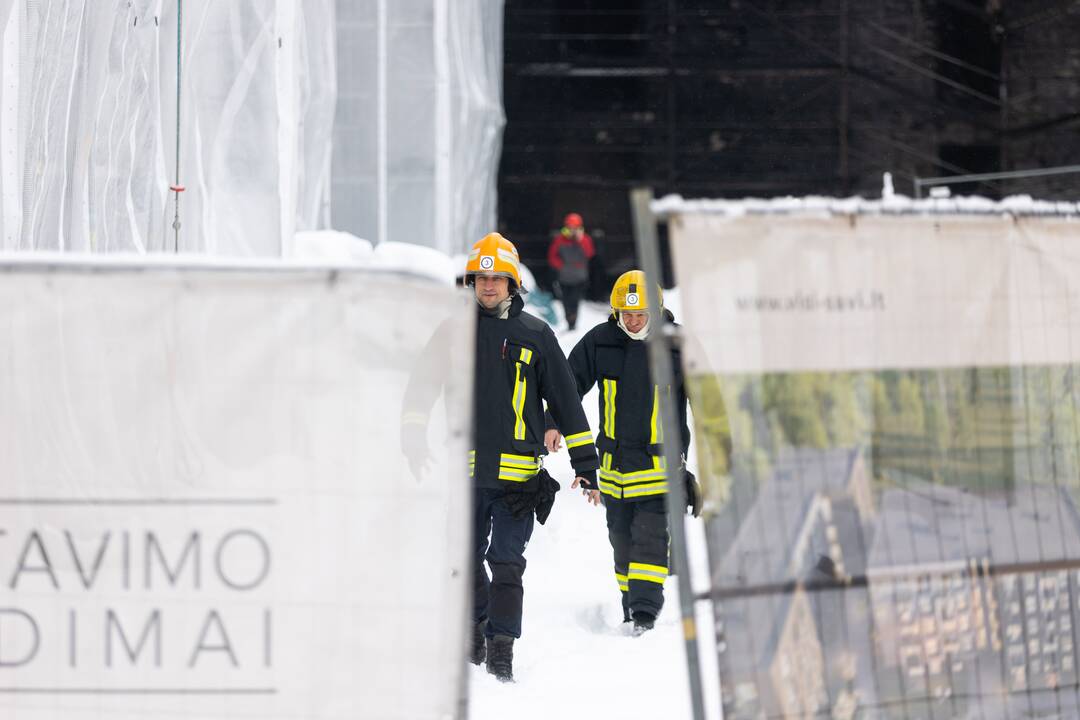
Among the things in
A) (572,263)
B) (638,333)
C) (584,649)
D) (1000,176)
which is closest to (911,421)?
(584,649)

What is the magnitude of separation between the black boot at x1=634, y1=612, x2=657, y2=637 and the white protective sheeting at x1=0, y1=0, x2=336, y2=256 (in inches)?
139

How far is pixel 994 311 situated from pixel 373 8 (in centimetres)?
1135

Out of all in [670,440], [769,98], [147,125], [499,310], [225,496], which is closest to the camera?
[225,496]

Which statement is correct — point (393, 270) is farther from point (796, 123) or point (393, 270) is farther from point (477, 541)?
point (796, 123)

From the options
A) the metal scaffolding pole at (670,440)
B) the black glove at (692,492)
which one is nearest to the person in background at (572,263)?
the black glove at (692,492)

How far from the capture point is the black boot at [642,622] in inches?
281

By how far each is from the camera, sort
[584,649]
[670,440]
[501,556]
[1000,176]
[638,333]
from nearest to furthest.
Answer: [670,440] → [501,556] → [584,649] → [638,333] → [1000,176]

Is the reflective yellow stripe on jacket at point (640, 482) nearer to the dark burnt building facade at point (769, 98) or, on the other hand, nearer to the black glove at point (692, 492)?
the black glove at point (692, 492)

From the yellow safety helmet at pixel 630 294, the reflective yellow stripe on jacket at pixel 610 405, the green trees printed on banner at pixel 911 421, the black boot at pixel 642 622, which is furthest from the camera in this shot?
the reflective yellow stripe on jacket at pixel 610 405

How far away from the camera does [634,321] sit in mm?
7398

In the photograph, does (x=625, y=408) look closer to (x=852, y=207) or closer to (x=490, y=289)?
(x=490, y=289)

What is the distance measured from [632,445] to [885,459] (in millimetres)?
3527

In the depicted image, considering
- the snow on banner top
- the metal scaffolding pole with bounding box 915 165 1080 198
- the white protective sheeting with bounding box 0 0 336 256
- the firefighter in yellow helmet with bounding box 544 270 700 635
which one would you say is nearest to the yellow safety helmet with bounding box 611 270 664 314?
the firefighter in yellow helmet with bounding box 544 270 700 635

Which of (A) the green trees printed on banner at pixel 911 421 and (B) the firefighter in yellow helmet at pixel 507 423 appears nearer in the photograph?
→ (A) the green trees printed on banner at pixel 911 421
